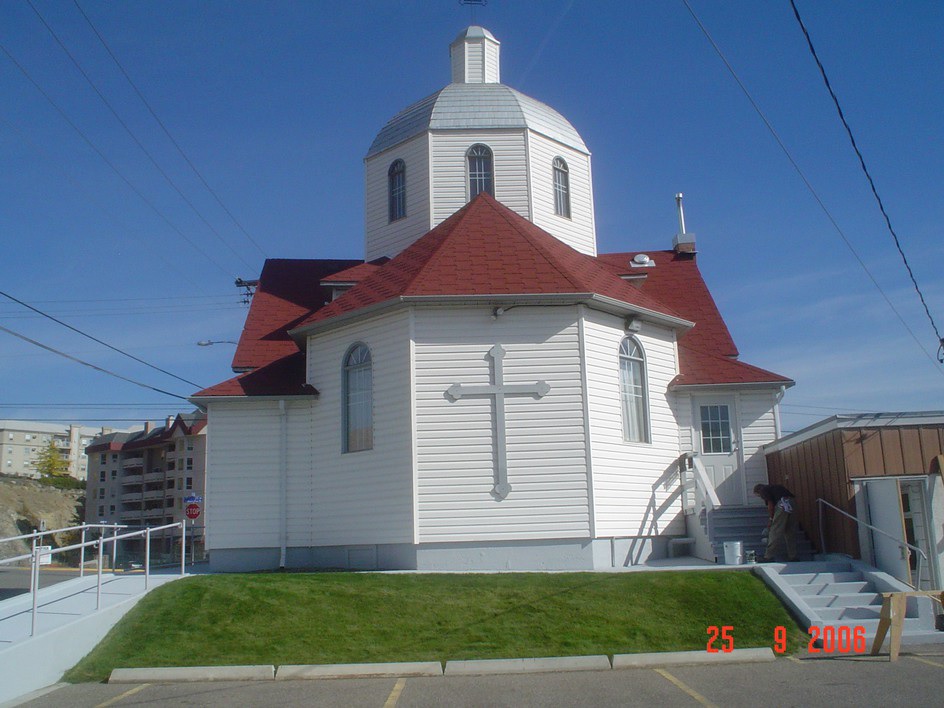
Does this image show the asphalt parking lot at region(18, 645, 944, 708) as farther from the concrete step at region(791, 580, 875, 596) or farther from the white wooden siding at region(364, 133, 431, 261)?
the white wooden siding at region(364, 133, 431, 261)

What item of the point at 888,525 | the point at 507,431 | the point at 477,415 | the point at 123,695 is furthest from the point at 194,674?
the point at 888,525

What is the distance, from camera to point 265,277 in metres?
23.7

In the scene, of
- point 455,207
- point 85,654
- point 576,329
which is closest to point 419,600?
point 85,654

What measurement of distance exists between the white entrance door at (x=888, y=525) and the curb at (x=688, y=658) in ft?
11.7

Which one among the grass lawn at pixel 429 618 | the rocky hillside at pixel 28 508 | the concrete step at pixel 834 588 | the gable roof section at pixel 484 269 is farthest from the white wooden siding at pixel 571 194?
the rocky hillside at pixel 28 508

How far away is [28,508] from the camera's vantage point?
74625mm

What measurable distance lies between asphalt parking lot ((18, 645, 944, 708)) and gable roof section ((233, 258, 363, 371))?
10.9 meters

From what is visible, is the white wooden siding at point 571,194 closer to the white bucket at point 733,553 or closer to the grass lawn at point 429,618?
the white bucket at point 733,553

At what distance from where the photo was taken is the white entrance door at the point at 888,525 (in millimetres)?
13484

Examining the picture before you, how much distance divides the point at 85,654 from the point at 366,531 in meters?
6.10

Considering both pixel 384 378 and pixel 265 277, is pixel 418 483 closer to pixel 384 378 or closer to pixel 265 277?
pixel 384 378

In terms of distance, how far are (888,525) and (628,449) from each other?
494 centimetres

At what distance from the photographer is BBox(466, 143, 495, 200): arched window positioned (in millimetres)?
22641

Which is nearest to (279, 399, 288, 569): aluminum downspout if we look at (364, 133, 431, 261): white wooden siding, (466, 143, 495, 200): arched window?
(364, 133, 431, 261): white wooden siding
